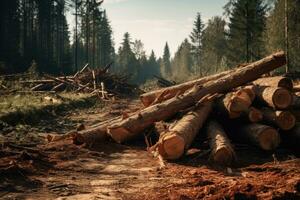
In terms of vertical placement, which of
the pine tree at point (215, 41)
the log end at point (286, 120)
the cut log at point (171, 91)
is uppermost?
the pine tree at point (215, 41)

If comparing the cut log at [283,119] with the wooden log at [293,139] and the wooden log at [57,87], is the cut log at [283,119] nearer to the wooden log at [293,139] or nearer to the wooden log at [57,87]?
the wooden log at [293,139]

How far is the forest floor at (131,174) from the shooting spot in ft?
21.4

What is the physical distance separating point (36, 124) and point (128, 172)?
7560mm

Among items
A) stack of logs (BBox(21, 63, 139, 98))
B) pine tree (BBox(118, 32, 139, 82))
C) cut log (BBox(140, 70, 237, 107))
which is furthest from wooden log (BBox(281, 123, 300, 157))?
pine tree (BBox(118, 32, 139, 82))

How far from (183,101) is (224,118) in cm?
128

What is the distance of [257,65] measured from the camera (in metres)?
12.4

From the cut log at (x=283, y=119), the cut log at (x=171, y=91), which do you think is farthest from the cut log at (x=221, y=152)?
the cut log at (x=171, y=91)

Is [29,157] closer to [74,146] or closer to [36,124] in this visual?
[74,146]

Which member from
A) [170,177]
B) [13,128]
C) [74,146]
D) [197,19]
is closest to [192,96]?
[74,146]

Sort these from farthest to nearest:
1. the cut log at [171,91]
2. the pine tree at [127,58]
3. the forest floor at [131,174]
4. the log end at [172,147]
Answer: the pine tree at [127,58] < the cut log at [171,91] < the log end at [172,147] < the forest floor at [131,174]

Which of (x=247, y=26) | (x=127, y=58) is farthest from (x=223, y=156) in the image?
(x=127, y=58)

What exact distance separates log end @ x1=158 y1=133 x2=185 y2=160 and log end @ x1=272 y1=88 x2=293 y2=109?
9.78 ft

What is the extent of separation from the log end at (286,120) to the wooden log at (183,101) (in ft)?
7.96

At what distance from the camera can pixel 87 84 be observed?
96.8ft
